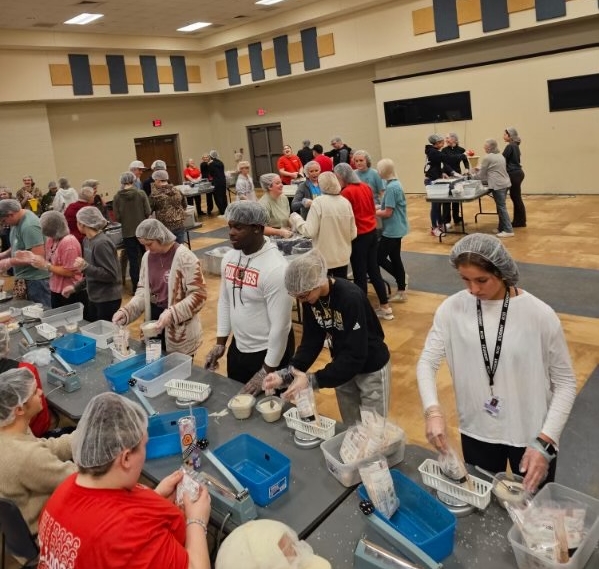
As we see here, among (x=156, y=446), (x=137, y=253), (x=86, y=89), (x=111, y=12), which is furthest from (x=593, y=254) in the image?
(x=86, y=89)

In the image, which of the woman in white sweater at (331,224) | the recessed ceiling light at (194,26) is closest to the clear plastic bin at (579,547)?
the woman in white sweater at (331,224)

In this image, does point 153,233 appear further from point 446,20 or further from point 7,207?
point 446,20

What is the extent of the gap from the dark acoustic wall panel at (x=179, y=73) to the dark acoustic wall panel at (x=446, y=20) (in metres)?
6.93

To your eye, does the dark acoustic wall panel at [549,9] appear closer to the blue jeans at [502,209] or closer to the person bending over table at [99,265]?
the blue jeans at [502,209]

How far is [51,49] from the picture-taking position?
11773mm

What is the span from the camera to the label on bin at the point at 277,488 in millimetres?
1779

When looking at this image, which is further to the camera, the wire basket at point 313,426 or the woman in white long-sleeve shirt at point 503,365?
the wire basket at point 313,426

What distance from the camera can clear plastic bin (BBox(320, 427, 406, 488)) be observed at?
1.81 m

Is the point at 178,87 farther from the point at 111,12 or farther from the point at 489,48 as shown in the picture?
the point at 489,48

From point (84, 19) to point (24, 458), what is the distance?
11.1 metres

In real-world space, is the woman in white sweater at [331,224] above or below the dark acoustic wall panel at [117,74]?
below

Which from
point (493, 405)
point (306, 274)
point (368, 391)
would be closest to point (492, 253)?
point (493, 405)

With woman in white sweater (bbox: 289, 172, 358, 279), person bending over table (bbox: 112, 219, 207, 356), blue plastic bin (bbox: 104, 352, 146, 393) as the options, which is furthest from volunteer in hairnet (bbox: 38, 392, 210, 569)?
woman in white sweater (bbox: 289, 172, 358, 279)

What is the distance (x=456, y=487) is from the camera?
1.67 metres
